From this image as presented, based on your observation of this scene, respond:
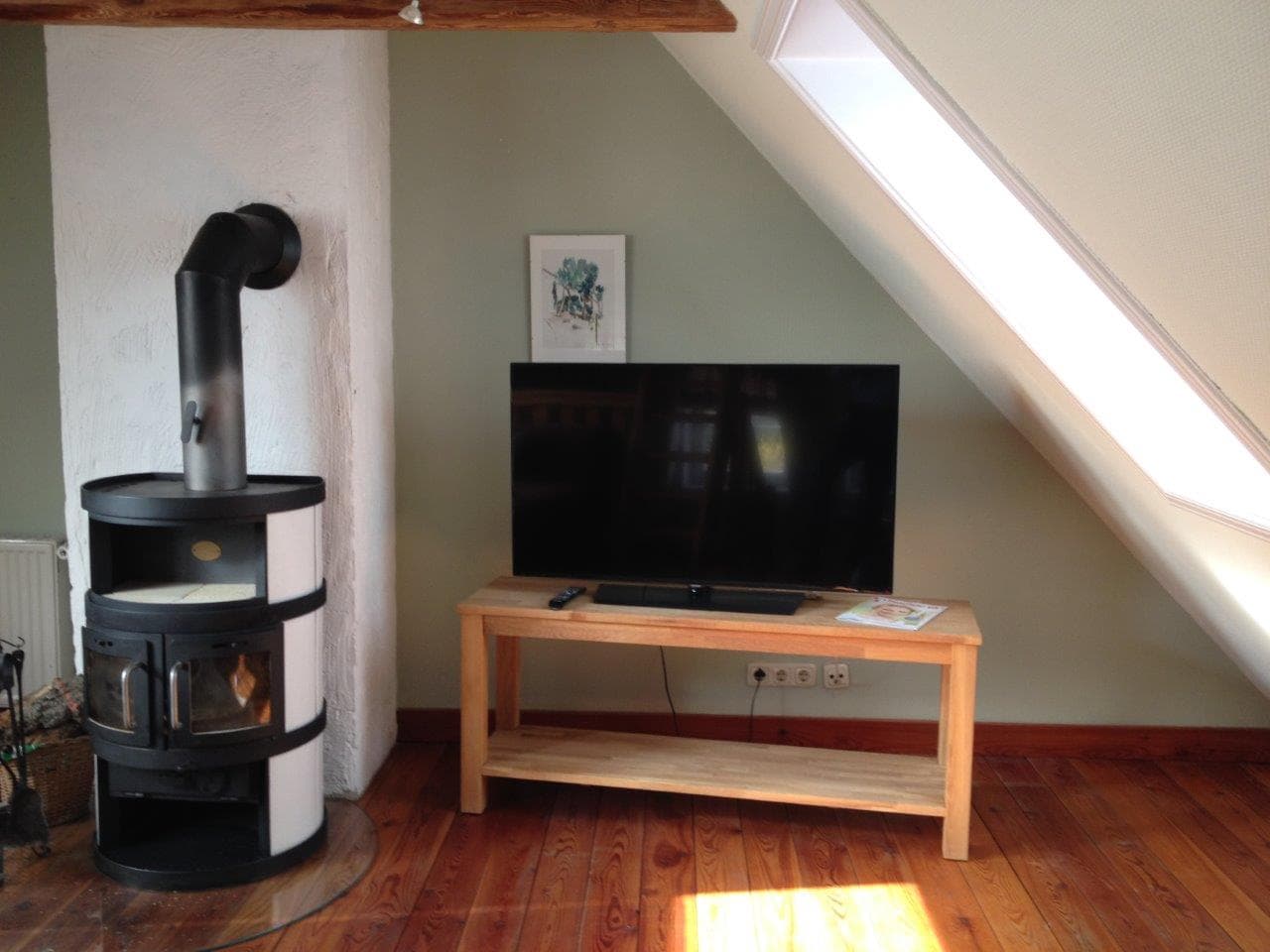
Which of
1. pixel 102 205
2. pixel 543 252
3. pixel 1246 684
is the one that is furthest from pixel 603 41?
pixel 1246 684

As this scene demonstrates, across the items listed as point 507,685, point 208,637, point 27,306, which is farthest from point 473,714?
point 27,306

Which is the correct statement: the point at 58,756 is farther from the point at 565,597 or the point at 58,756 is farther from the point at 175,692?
the point at 565,597

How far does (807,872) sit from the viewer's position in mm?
2945

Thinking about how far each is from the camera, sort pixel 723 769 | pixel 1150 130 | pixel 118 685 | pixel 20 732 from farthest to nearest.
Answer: pixel 723 769 < pixel 20 732 < pixel 118 685 < pixel 1150 130

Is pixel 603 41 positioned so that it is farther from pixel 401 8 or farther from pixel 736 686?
pixel 736 686

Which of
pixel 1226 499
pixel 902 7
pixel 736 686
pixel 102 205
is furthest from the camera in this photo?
pixel 736 686

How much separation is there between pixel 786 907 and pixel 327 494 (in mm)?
1697

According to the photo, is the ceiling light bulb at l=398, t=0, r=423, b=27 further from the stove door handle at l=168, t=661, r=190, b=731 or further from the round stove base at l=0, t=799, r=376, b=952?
the round stove base at l=0, t=799, r=376, b=952

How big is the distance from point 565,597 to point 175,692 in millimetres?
1063

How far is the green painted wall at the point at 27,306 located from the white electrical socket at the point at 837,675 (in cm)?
257

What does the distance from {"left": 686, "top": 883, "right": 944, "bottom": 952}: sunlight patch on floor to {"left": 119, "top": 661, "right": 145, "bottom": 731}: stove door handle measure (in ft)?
4.60

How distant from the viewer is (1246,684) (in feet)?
12.1

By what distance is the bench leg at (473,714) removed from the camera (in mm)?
3236

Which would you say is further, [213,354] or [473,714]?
[473,714]
